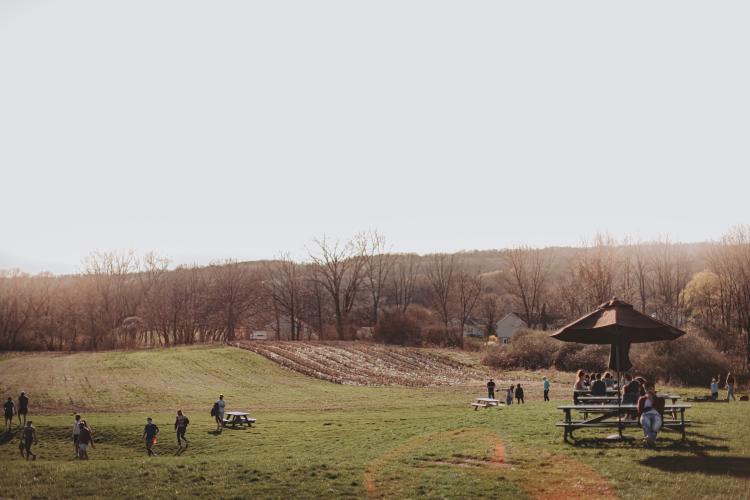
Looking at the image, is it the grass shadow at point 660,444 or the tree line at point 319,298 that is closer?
the grass shadow at point 660,444

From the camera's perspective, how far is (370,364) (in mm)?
66000

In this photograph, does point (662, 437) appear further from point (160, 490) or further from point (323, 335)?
point (323, 335)

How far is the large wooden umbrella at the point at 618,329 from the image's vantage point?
66.0ft

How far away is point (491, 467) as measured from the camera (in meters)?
16.8

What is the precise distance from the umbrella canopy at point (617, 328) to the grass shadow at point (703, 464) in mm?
4489

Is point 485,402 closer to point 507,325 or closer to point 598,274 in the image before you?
point 598,274

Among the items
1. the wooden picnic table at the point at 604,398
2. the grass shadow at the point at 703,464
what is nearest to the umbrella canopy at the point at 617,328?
the wooden picnic table at the point at 604,398

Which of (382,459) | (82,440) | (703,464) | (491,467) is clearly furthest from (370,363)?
(703,464)

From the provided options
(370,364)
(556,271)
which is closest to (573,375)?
(370,364)

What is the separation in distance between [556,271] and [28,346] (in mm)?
101013

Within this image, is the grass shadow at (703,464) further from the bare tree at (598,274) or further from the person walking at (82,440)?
the bare tree at (598,274)

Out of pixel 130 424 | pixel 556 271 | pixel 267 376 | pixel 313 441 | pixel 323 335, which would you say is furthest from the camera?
pixel 556 271

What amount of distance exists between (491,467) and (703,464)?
192 inches

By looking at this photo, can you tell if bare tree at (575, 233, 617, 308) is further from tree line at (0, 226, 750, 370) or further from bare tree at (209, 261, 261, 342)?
bare tree at (209, 261, 261, 342)
